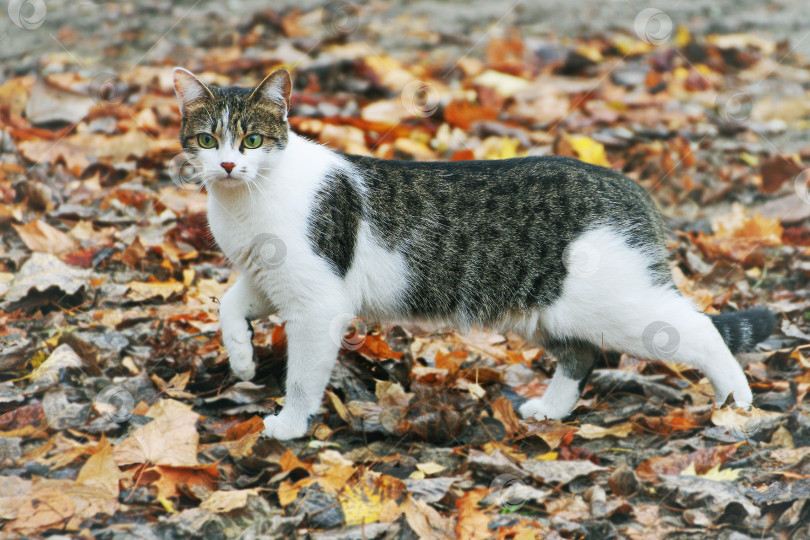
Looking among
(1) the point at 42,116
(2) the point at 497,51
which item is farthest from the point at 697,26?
(1) the point at 42,116

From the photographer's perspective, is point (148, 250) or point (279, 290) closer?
point (279, 290)

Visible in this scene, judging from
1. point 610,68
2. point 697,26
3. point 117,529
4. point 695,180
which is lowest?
point 117,529

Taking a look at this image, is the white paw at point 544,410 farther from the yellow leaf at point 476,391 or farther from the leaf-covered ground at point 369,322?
the yellow leaf at point 476,391

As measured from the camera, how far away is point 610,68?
6902mm

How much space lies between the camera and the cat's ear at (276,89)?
292 cm

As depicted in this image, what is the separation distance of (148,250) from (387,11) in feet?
15.4

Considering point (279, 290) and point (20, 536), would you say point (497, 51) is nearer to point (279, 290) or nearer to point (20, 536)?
point (279, 290)

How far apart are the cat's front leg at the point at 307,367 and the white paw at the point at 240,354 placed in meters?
0.21
